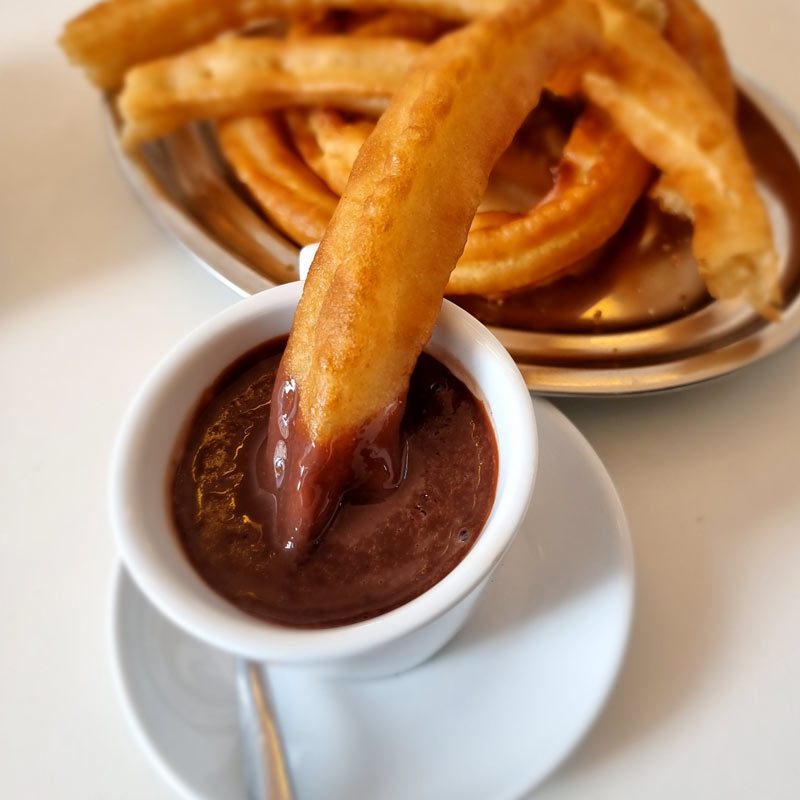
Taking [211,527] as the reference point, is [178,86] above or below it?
above

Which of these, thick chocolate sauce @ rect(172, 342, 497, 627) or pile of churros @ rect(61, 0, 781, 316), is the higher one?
pile of churros @ rect(61, 0, 781, 316)

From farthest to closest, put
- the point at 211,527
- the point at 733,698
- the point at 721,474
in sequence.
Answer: the point at 721,474 → the point at 733,698 → the point at 211,527

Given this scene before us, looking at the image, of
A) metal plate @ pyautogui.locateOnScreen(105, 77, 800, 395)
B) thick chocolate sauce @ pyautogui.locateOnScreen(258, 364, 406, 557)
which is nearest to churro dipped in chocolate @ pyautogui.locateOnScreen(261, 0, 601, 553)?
thick chocolate sauce @ pyautogui.locateOnScreen(258, 364, 406, 557)

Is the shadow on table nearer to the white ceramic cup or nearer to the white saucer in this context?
the white saucer

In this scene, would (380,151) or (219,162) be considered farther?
(219,162)

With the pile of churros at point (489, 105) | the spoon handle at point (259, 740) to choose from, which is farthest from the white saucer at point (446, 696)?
the pile of churros at point (489, 105)

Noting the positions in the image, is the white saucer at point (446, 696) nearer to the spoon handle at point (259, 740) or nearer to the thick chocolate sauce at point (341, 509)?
the spoon handle at point (259, 740)

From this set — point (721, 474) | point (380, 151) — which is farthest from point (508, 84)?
point (721, 474)

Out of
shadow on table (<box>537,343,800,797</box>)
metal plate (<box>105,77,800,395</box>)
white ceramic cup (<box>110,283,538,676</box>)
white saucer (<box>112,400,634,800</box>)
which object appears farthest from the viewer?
metal plate (<box>105,77,800,395</box>)

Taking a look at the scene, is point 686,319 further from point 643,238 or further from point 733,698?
point 733,698
